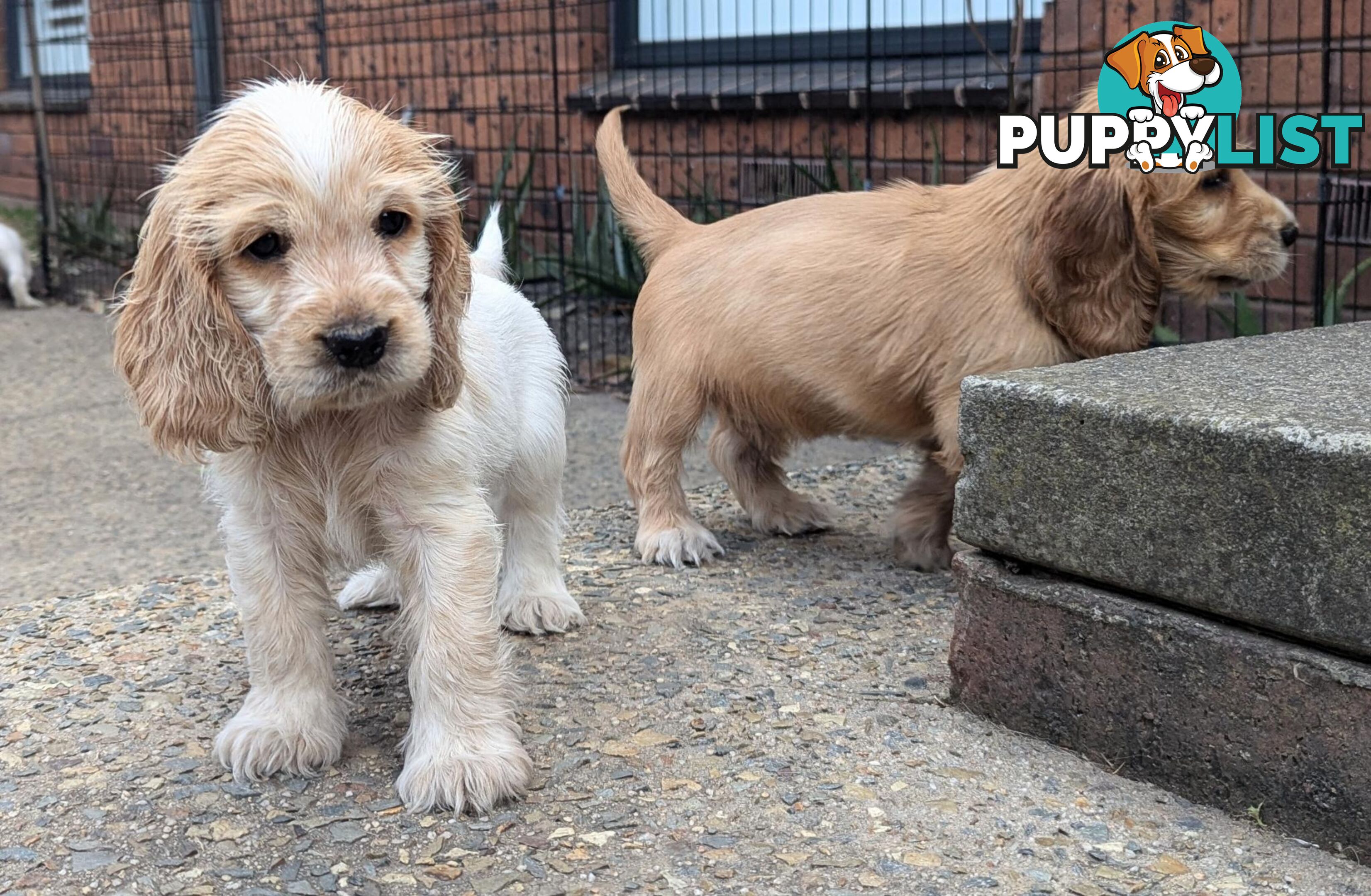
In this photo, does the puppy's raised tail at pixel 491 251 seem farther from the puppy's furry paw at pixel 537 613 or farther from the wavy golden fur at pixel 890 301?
the puppy's furry paw at pixel 537 613

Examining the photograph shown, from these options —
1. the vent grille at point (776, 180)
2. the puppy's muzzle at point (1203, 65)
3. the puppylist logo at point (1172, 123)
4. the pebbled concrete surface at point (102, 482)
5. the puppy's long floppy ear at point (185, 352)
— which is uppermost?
the puppy's muzzle at point (1203, 65)

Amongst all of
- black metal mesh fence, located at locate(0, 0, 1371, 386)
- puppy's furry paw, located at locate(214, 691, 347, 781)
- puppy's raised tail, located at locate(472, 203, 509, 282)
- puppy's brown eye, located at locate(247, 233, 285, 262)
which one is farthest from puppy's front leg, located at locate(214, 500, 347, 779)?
black metal mesh fence, located at locate(0, 0, 1371, 386)

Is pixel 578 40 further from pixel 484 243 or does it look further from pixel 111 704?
pixel 111 704

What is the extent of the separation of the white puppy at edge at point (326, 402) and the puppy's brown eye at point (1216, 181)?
1.98 meters

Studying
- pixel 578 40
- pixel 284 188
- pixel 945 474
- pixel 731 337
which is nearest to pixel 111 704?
pixel 284 188

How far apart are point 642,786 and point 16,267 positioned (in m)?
9.42

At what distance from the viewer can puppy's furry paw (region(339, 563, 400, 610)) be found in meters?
3.90

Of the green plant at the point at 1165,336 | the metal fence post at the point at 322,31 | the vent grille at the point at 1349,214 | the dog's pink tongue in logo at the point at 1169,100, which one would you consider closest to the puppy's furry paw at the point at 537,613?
the dog's pink tongue in logo at the point at 1169,100

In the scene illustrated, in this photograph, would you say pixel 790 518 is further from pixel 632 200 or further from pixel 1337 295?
pixel 1337 295

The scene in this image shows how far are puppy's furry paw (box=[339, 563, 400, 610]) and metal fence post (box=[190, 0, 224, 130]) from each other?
823 cm

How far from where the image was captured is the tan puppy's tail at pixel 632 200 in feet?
14.9

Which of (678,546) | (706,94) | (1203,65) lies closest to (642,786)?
(678,546)

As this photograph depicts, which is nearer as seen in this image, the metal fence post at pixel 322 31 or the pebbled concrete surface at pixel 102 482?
the pebbled concrete surface at pixel 102 482

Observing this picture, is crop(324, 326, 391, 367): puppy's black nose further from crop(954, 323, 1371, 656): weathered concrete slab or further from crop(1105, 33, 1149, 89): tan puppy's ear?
crop(1105, 33, 1149, 89): tan puppy's ear
